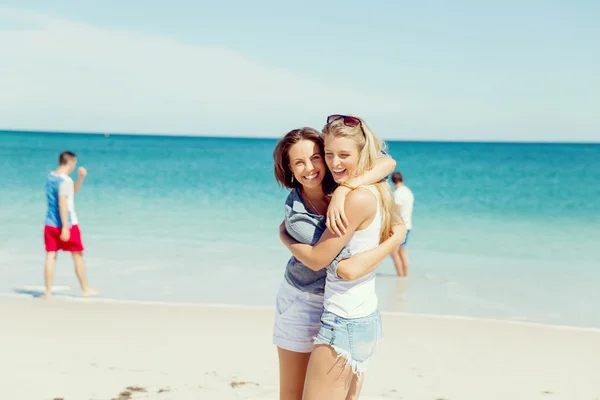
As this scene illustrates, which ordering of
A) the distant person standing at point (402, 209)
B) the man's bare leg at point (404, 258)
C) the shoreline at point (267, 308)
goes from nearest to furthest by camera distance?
1. the shoreline at point (267, 308)
2. the distant person standing at point (402, 209)
3. the man's bare leg at point (404, 258)

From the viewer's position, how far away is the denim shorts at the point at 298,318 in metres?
2.88

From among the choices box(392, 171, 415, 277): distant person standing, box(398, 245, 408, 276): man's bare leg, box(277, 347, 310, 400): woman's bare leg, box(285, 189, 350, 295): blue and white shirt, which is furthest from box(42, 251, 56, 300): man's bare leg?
box(285, 189, 350, 295): blue and white shirt

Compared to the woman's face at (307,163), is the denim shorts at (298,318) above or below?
below

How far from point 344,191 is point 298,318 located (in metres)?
0.65

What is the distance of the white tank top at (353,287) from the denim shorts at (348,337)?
29 millimetres

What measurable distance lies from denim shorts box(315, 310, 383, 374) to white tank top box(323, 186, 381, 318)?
0.09ft

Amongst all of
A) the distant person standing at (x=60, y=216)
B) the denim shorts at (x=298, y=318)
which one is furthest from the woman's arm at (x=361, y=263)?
the distant person standing at (x=60, y=216)

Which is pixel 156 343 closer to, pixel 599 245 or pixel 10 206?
pixel 599 245

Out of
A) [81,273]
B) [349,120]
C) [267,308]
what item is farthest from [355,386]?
[81,273]

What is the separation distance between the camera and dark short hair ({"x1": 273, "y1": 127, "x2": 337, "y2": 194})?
2.86 m

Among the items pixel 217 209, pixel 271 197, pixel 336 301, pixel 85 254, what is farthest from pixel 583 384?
pixel 271 197

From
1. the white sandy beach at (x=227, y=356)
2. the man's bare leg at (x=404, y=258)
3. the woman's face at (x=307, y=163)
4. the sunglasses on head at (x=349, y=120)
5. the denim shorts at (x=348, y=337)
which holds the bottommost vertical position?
the white sandy beach at (x=227, y=356)

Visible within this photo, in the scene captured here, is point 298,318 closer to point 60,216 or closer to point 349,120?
point 349,120

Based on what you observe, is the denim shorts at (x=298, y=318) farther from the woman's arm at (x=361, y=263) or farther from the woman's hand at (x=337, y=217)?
the woman's hand at (x=337, y=217)
